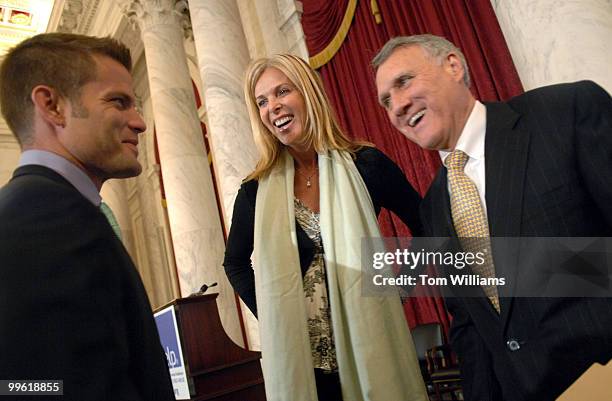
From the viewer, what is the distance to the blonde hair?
1.79m

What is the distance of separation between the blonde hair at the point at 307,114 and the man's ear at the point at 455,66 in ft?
1.63

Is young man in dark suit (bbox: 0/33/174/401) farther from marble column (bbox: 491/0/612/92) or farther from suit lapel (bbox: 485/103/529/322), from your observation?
marble column (bbox: 491/0/612/92)

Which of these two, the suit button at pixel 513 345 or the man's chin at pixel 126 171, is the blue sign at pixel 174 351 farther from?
the suit button at pixel 513 345

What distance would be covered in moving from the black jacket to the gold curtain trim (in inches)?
143

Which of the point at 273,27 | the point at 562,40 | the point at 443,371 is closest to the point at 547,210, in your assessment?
the point at 562,40

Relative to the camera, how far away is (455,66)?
4.86ft

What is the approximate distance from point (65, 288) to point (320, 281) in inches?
42.6

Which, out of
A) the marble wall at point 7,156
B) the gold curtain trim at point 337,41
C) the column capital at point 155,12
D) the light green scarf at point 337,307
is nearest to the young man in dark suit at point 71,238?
the light green scarf at point 337,307

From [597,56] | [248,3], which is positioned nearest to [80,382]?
[597,56]

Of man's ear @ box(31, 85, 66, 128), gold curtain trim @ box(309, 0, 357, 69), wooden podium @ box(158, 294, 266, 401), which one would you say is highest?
gold curtain trim @ box(309, 0, 357, 69)

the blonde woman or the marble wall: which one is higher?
the marble wall

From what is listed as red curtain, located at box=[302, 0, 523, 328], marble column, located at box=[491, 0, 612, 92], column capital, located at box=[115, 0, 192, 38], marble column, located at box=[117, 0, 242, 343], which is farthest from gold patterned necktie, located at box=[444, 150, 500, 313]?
column capital, located at box=[115, 0, 192, 38]

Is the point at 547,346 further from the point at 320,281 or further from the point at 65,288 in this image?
the point at 65,288

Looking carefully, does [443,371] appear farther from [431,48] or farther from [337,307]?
[431,48]
